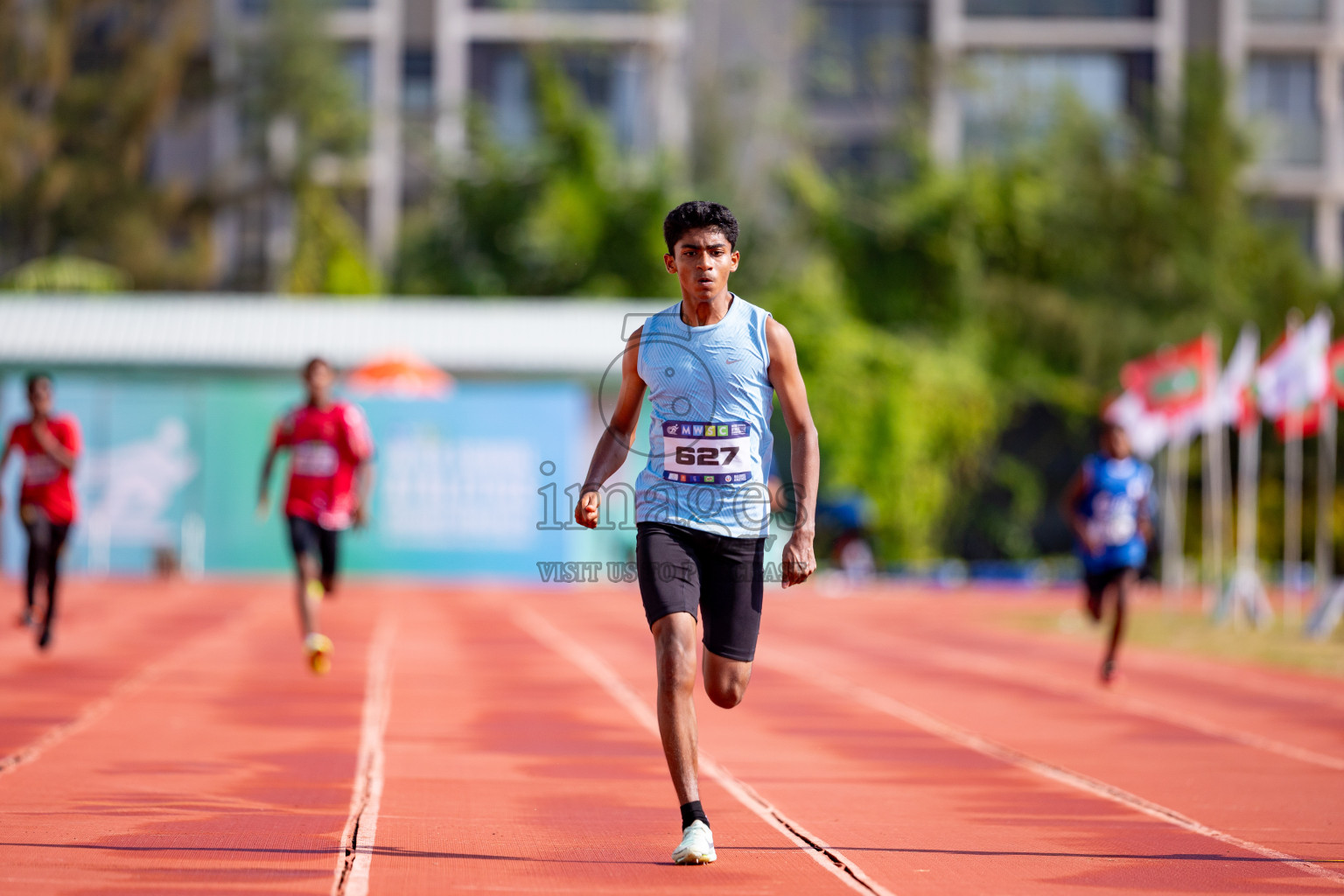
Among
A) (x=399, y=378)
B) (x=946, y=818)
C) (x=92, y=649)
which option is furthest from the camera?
(x=399, y=378)

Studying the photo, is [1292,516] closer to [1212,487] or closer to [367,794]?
[1212,487]

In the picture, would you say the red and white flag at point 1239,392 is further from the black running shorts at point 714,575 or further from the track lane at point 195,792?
the black running shorts at point 714,575

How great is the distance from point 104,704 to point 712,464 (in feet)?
19.7

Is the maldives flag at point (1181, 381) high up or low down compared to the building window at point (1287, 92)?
A: down

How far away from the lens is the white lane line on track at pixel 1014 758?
6.72 metres

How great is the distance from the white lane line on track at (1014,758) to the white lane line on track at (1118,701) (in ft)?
4.48

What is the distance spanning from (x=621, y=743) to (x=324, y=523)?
3362 millimetres

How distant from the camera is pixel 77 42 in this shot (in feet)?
169

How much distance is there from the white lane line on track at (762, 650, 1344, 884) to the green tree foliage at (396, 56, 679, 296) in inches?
1086

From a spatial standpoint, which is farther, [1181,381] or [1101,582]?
[1181,381]

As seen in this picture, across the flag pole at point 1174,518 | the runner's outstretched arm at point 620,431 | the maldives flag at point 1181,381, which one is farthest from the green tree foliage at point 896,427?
the runner's outstretched arm at point 620,431

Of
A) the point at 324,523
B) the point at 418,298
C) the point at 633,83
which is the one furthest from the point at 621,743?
the point at 633,83

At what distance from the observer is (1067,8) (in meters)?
49.8

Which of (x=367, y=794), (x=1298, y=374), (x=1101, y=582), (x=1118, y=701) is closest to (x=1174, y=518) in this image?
(x=1298, y=374)
